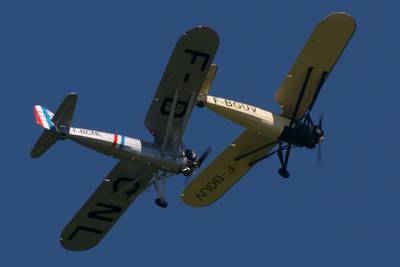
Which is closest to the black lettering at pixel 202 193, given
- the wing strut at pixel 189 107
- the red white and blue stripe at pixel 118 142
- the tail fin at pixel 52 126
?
the wing strut at pixel 189 107

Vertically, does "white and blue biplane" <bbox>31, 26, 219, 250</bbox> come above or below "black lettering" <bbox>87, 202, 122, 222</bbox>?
above

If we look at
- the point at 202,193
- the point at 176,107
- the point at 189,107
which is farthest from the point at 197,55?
the point at 202,193

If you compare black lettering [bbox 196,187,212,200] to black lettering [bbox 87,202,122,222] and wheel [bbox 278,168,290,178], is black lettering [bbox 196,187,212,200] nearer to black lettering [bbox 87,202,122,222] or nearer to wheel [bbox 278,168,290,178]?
black lettering [bbox 87,202,122,222]

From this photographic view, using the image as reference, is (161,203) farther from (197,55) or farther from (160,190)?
(197,55)

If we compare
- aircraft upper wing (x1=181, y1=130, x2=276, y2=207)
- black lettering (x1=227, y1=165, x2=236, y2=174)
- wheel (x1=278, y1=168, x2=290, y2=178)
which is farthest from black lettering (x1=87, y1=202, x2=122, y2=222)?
wheel (x1=278, y1=168, x2=290, y2=178)

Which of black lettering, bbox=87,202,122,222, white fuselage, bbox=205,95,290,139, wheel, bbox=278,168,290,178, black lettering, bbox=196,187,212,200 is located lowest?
black lettering, bbox=87,202,122,222

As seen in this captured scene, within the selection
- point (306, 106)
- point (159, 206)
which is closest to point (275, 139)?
point (306, 106)

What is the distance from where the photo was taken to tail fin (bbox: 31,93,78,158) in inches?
1994

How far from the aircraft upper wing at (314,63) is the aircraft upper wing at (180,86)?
13.9 ft

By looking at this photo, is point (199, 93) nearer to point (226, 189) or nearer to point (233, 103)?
point (233, 103)

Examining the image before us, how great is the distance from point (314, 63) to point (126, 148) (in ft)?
24.5

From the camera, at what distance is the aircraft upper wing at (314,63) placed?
5325cm

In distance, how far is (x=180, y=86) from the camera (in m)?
51.4

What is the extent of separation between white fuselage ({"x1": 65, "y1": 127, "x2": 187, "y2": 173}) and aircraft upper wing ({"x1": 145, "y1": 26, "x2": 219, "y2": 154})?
38 cm
